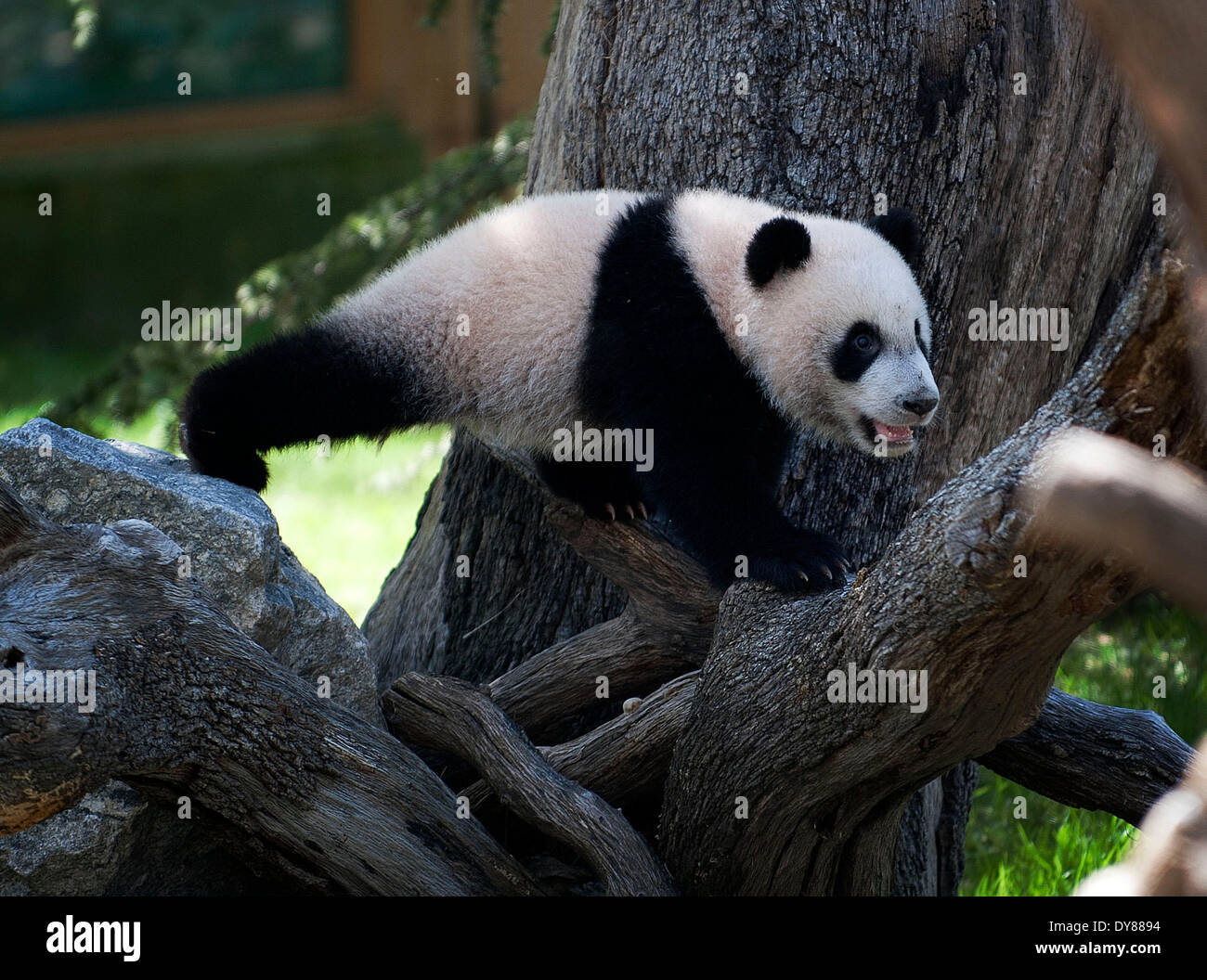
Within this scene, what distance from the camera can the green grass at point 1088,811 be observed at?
409cm

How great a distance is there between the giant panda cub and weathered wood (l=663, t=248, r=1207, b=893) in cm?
57

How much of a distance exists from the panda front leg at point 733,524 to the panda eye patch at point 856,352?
0.35 metres

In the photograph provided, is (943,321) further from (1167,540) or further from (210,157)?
(210,157)

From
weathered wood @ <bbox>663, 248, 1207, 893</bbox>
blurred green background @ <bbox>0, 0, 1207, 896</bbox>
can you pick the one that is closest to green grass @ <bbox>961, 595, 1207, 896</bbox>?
weathered wood @ <bbox>663, 248, 1207, 893</bbox>

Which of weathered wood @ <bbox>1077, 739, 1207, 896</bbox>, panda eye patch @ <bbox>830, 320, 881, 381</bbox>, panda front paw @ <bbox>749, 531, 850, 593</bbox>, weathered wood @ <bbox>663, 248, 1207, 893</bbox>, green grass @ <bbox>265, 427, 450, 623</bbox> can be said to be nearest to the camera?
weathered wood @ <bbox>1077, 739, 1207, 896</bbox>

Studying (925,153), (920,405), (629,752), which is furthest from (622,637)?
(925,153)

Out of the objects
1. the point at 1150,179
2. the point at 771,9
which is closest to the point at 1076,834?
the point at 1150,179

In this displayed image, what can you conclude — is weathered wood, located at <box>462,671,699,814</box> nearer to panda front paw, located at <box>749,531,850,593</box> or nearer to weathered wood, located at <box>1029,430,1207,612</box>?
panda front paw, located at <box>749,531,850,593</box>

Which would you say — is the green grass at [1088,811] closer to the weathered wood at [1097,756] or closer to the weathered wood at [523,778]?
the weathered wood at [1097,756]

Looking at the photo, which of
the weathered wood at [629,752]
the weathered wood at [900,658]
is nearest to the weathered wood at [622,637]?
the weathered wood at [629,752]

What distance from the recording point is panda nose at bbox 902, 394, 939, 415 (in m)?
3.30

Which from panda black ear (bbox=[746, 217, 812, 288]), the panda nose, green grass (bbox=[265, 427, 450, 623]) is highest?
panda black ear (bbox=[746, 217, 812, 288])

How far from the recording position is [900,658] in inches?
92.5
